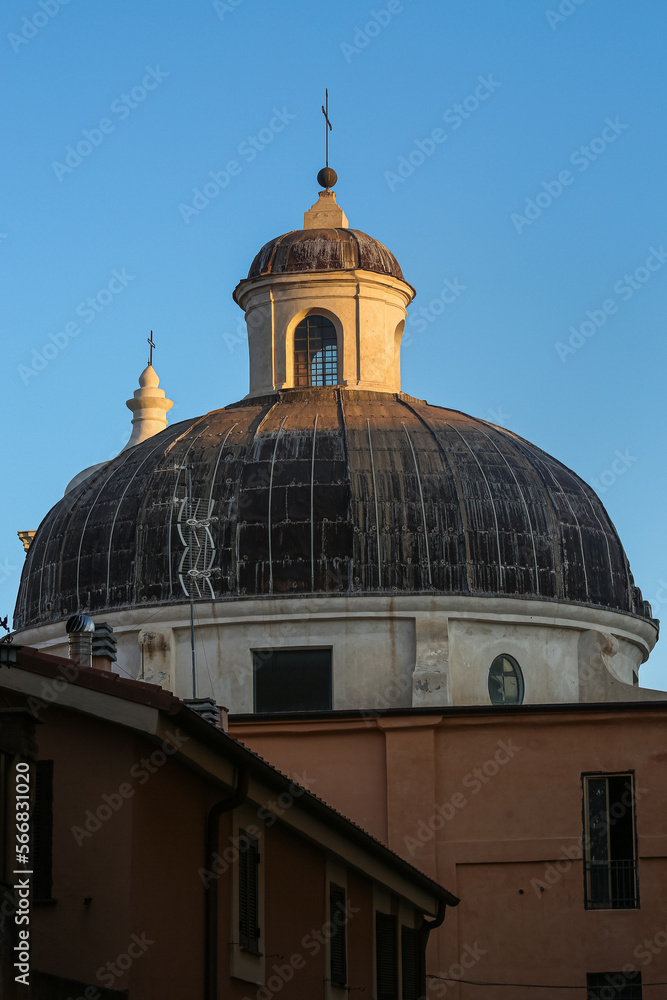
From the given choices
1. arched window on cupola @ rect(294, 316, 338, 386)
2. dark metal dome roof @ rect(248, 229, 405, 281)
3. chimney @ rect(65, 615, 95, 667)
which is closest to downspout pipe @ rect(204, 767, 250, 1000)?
chimney @ rect(65, 615, 95, 667)

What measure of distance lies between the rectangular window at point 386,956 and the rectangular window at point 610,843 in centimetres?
677

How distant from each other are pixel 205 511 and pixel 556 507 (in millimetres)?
6298

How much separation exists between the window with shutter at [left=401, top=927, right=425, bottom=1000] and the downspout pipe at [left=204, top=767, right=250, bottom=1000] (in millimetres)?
7126

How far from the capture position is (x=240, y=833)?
18312mm

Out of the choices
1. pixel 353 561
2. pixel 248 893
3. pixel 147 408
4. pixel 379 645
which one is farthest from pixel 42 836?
pixel 147 408

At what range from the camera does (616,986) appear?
2919 centimetres

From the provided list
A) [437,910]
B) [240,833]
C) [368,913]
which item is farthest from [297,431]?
[240,833]

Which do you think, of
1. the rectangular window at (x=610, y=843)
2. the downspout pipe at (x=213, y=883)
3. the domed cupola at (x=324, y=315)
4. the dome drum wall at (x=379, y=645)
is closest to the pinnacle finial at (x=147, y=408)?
the domed cupola at (x=324, y=315)

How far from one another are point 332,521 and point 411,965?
416 inches

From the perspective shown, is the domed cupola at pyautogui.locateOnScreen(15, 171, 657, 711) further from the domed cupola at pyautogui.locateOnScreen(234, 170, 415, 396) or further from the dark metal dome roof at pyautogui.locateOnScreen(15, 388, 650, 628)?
the domed cupola at pyautogui.locateOnScreen(234, 170, 415, 396)

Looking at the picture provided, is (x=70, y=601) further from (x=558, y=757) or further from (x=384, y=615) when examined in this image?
(x=558, y=757)

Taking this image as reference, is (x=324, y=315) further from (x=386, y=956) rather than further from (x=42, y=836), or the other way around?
(x=42, y=836)

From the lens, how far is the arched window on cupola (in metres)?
38.7

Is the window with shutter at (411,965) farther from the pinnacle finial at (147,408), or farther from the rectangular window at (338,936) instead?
the pinnacle finial at (147,408)
